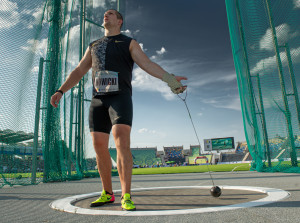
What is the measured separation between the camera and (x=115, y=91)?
2.24 meters

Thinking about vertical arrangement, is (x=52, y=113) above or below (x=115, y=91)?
above

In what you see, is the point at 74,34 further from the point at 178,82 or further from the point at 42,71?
the point at 178,82

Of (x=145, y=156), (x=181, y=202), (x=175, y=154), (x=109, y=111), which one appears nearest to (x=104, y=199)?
(x=181, y=202)

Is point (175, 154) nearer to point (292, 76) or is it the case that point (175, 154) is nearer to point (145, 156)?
point (145, 156)

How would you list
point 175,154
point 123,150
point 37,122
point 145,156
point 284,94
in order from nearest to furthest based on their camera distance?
point 123,150
point 37,122
point 284,94
point 145,156
point 175,154

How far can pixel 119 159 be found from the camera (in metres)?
2.18

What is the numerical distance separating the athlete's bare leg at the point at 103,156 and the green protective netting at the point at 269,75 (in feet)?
19.6

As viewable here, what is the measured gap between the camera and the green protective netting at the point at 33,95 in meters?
5.78

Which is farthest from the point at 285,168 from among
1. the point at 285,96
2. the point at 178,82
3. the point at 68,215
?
the point at 68,215

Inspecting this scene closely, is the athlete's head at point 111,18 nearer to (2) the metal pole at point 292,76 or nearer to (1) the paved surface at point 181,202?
(1) the paved surface at point 181,202

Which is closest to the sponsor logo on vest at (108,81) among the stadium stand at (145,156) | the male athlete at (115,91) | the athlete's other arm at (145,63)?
the male athlete at (115,91)

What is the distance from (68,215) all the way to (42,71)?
5424 mm

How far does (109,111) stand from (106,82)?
27cm

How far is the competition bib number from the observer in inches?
89.0
